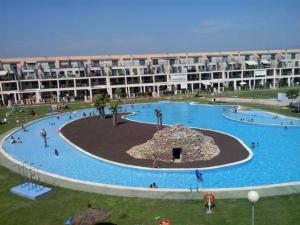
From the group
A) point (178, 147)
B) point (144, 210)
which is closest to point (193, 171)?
point (178, 147)

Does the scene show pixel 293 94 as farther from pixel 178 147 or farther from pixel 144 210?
pixel 144 210

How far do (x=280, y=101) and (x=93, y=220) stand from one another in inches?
1815

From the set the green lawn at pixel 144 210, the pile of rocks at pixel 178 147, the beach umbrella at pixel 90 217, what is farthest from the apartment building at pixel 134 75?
the beach umbrella at pixel 90 217

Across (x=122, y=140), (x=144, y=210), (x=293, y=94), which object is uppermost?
(x=293, y=94)

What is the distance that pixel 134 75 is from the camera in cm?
7706

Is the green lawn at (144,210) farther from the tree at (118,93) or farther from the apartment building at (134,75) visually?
the apartment building at (134,75)

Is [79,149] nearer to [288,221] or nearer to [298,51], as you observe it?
[288,221]

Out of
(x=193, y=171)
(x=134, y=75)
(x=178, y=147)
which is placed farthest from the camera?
(x=134, y=75)

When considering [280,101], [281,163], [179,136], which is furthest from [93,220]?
[280,101]

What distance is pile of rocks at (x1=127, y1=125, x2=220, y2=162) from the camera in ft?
81.4

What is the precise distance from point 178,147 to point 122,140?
9456mm

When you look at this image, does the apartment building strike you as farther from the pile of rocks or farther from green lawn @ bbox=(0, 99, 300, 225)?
green lawn @ bbox=(0, 99, 300, 225)

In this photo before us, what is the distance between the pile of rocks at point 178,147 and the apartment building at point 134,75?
47.1 meters

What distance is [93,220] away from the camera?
12508 millimetres
